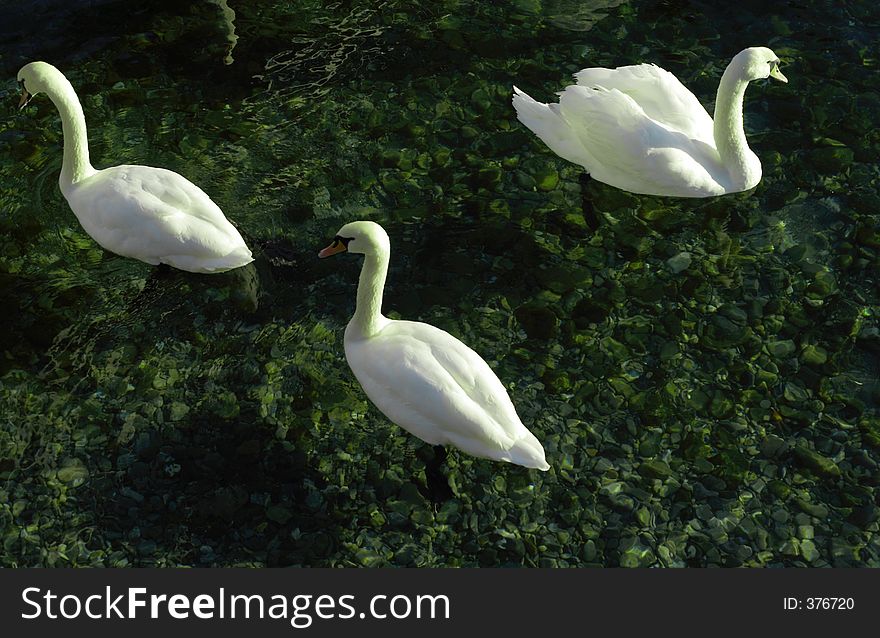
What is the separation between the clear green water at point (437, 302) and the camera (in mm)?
5848

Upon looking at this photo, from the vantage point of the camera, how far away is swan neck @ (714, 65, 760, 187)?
7070mm

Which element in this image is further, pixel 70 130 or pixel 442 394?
Answer: pixel 70 130

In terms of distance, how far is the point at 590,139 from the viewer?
23.4 feet

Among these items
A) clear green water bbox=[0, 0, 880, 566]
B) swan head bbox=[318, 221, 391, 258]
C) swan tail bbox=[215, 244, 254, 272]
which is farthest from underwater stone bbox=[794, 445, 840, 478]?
swan tail bbox=[215, 244, 254, 272]

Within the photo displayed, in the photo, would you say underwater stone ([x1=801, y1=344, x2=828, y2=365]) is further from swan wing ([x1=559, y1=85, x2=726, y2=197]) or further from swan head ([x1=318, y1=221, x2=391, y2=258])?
swan head ([x1=318, y1=221, x2=391, y2=258])

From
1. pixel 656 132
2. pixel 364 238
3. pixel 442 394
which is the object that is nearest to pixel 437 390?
pixel 442 394

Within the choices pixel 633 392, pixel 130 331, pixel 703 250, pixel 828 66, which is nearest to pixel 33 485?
pixel 130 331

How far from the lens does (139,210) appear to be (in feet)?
21.4

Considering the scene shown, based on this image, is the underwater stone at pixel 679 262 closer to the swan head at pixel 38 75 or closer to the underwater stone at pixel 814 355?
the underwater stone at pixel 814 355

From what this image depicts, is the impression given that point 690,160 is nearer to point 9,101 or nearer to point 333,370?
point 333,370

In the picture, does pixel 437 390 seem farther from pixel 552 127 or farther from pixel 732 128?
pixel 732 128

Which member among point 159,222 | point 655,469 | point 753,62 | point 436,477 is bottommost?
point 436,477

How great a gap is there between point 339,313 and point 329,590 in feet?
6.62

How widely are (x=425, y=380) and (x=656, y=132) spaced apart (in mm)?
2587
